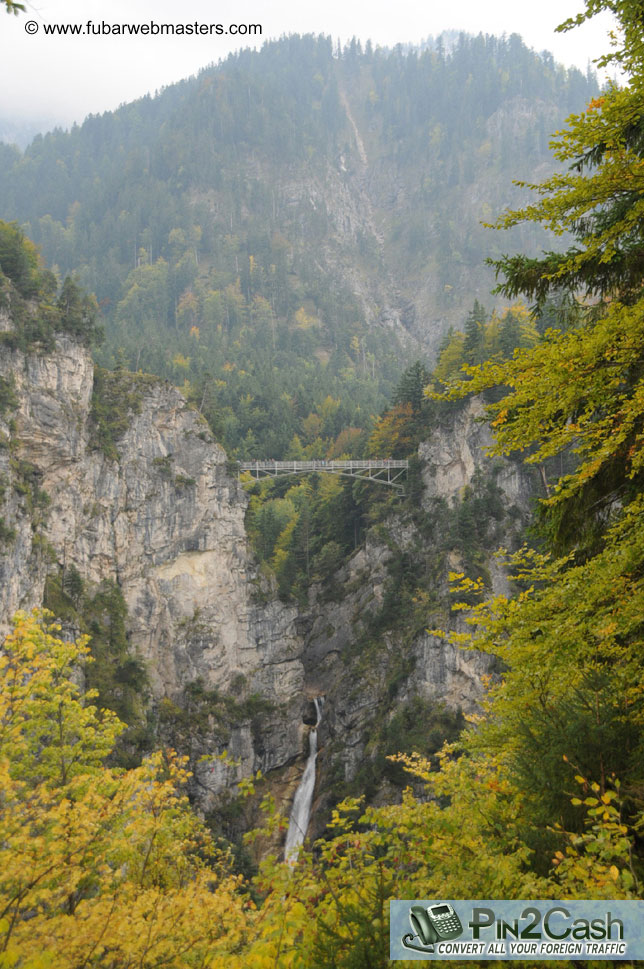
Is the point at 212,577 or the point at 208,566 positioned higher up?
the point at 208,566

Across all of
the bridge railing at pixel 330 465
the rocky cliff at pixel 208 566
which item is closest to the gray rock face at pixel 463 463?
the rocky cliff at pixel 208 566

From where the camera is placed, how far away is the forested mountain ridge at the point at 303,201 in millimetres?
118438

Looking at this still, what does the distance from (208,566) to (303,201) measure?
129 m

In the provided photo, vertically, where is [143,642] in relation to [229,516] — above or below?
below

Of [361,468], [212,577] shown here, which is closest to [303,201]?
[361,468]

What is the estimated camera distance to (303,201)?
149 meters

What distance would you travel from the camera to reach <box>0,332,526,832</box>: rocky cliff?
3544 centimetres

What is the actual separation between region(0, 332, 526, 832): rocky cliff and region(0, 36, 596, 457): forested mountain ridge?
1710 inches

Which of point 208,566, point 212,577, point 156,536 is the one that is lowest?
point 212,577

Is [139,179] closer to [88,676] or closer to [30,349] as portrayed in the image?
[30,349]

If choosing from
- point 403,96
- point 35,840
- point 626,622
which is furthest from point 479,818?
point 403,96

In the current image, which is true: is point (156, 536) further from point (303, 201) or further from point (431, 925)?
point (303, 201)

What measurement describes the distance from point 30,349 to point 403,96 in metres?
185

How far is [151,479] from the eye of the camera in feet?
142
